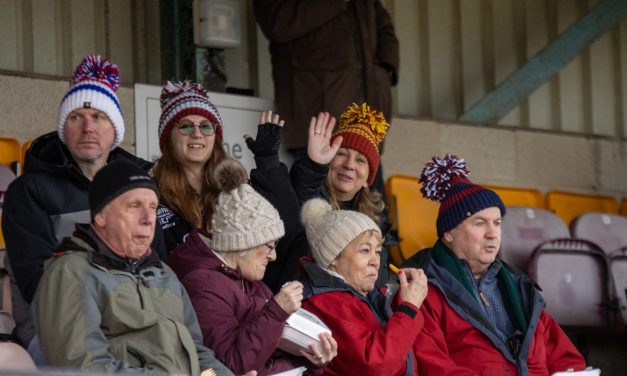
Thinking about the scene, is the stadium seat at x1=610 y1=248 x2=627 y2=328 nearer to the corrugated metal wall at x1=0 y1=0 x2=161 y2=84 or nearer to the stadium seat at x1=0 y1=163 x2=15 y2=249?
the corrugated metal wall at x1=0 y1=0 x2=161 y2=84

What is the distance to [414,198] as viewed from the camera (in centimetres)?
798

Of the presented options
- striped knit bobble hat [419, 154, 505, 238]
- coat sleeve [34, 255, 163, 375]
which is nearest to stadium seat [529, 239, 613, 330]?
striped knit bobble hat [419, 154, 505, 238]

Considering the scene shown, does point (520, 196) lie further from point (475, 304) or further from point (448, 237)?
point (475, 304)

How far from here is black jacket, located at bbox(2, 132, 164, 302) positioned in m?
4.61

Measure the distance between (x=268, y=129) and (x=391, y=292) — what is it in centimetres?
80

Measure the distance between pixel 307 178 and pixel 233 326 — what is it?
3.68 feet

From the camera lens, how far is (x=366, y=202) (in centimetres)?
582

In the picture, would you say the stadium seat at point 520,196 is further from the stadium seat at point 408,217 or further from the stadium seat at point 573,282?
the stadium seat at point 573,282

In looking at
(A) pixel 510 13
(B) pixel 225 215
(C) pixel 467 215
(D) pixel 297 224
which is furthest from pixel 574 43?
(B) pixel 225 215

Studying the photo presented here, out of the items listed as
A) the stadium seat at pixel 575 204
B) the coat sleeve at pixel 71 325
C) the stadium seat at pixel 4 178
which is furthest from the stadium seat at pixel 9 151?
the stadium seat at pixel 575 204

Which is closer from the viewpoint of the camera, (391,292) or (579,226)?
(391,292)

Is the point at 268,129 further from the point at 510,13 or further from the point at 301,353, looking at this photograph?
the point at 510,13

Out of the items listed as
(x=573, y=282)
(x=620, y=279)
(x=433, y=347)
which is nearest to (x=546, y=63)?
(x=620, y=279)

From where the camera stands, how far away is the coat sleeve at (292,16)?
7.46 m
